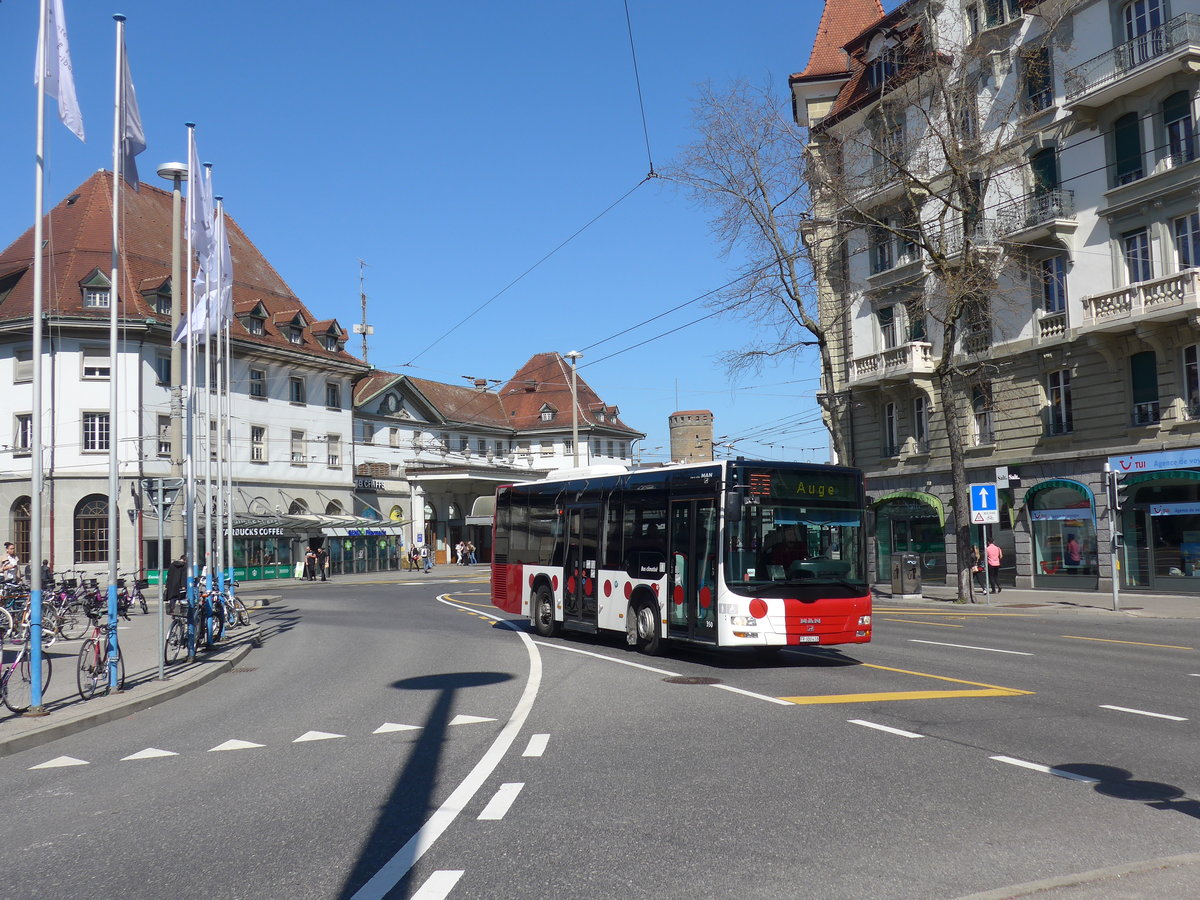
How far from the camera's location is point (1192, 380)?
28453 mm

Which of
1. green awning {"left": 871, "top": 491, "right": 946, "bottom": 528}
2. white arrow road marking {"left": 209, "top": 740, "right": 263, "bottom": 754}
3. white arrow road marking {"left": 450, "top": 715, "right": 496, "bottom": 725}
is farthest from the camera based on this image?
green awning {"left": 871, "top": 491, "right": 946, "bottom": 528}

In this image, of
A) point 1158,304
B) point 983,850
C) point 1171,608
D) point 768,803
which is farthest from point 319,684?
point 1158,304

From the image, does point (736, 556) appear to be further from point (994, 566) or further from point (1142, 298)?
point (994, 566)

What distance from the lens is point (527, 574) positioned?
22.1 m

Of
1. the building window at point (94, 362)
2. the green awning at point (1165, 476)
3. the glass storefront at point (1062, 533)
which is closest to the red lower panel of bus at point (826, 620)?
the green awning at point (1165, 476)

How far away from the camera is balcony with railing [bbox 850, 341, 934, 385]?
37.1 meters

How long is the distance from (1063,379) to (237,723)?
27.4 m

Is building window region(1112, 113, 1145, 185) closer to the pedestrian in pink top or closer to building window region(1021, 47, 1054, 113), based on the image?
building window region(1021, 47, 1054, 113)

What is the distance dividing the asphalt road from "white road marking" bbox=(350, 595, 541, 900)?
1.2 inches

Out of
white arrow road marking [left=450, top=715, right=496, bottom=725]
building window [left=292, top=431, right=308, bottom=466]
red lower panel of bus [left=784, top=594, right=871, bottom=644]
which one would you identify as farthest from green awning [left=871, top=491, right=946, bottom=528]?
building window [left=292, top=431, right=308, bottom=466]

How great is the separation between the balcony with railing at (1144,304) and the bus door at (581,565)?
670 inches

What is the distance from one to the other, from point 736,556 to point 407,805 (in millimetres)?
8572

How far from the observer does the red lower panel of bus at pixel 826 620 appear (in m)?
15.2

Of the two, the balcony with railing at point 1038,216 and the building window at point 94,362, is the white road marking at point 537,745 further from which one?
the building window at point 94,362
